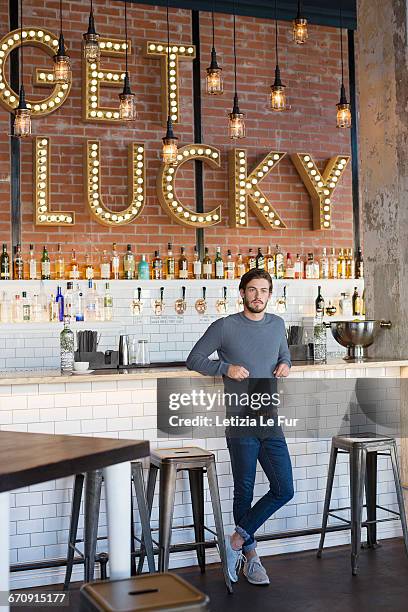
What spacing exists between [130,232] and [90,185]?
0.60 m

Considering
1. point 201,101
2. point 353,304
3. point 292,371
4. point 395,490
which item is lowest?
point 395,490

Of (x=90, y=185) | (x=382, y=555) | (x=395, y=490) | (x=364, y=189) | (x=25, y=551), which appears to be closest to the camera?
(x=25, y=551)

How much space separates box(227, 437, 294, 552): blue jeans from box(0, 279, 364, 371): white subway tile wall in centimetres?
317

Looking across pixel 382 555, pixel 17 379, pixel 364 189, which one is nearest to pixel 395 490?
pixel 382 555

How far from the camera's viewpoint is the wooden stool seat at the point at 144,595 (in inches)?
94.2

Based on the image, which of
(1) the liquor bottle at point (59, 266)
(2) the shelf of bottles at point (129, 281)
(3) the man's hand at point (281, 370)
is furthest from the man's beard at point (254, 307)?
(1) the liquor bottle at point (59, 266)

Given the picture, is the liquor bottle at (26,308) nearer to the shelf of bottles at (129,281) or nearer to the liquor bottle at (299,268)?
the shelf of bottles at (129,281)

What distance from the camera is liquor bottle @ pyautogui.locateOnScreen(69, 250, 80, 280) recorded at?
739 cm

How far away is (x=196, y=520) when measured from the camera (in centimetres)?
483

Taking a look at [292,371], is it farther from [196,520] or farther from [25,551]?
[25,551]

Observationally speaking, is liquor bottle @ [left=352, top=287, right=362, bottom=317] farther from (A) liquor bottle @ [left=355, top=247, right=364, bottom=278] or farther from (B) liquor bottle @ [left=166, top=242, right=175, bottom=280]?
(B) liquor bottle @ [left=166, top=242, right=175, bottom=280]

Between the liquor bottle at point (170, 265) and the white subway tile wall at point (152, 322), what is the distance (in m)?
0.10

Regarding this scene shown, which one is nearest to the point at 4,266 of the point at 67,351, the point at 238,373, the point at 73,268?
the point at 73,268

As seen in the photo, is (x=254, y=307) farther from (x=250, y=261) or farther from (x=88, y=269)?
(x=250, y=261)
